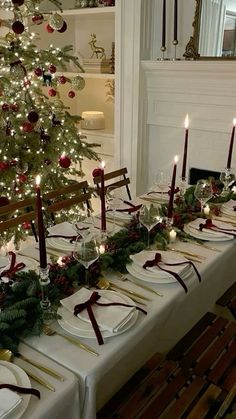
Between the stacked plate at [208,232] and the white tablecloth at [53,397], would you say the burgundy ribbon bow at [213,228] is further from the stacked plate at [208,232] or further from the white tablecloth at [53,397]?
Answer: the white tablecloth at [53,397]

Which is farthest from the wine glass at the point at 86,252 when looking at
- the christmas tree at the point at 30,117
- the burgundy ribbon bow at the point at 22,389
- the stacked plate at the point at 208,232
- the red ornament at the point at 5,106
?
the red ornament at the point at 5,106

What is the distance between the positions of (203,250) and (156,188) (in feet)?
2.54

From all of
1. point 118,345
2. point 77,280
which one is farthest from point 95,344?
point 77,280

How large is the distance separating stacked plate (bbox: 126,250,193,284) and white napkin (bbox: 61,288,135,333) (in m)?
0.18

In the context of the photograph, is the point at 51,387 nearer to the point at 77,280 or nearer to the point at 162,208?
the point at 77,280

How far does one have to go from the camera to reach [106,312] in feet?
3.81

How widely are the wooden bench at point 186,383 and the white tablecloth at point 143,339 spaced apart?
84 millimetres

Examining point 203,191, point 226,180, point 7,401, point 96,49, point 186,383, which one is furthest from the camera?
point 96,49

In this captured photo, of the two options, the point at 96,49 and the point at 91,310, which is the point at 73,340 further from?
the point at 96,49

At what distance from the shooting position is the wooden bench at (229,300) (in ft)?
5.53

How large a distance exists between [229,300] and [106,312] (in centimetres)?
76

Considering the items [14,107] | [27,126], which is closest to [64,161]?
[27,126]

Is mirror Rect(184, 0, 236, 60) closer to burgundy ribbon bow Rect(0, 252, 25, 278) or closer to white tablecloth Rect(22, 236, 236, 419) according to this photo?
white tablecloth Rect(22, 236, 236, 419)

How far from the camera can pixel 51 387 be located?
3.06 feet
